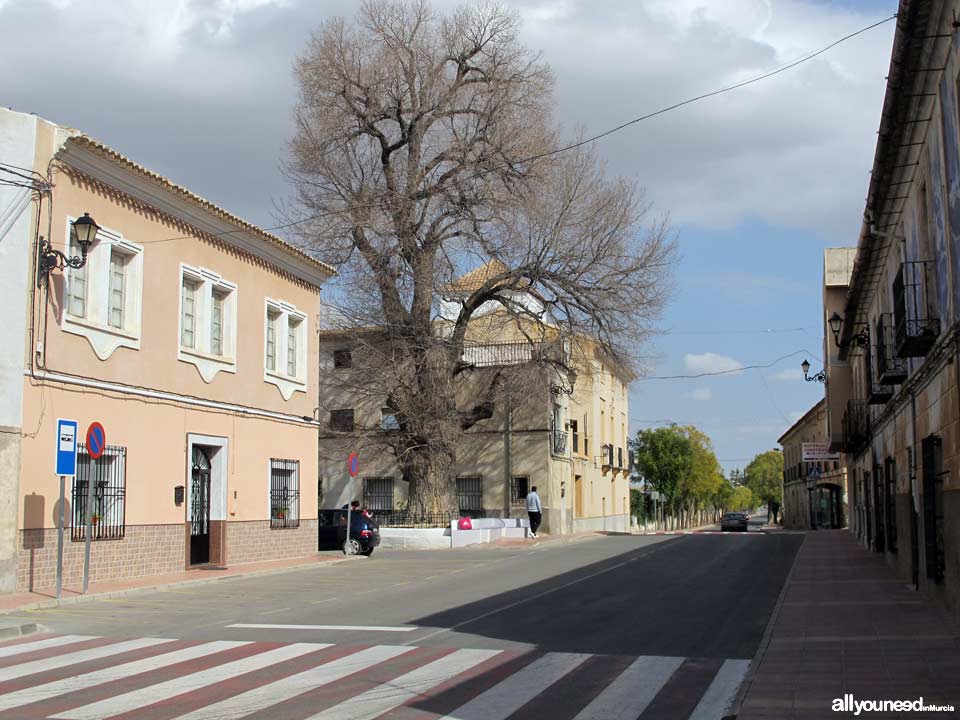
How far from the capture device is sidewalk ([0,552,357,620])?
14.6 metres

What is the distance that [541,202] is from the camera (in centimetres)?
3206

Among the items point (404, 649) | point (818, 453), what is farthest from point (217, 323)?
point (818, 453)

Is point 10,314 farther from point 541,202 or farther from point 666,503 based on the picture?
point 666,503

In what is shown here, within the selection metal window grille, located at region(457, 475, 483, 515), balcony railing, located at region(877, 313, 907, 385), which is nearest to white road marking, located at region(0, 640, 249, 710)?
balcony railing, located at region(877, 313, 907, 385)

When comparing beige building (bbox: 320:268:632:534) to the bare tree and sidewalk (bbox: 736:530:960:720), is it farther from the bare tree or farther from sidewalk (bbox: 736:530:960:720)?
sidewalk (bbox: 736:530:960:720)

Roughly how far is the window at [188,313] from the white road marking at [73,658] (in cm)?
1021

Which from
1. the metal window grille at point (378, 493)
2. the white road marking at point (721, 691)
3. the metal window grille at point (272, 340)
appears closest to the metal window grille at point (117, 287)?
the metal window grille at point (272, 340)

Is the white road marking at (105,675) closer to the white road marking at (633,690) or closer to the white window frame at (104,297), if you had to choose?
the white road marking at (633,690)

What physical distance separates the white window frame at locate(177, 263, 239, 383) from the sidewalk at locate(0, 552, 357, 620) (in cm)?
416

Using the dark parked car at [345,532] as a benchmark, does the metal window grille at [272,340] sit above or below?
above

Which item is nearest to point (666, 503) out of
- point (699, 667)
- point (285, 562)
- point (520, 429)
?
point (520, 429)

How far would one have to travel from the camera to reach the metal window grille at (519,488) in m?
41.0

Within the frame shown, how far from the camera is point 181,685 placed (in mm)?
8727

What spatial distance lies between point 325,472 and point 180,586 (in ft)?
81.6
